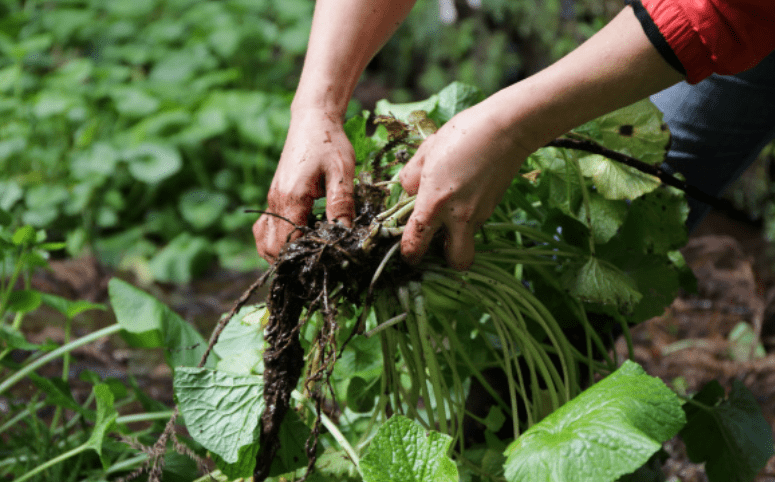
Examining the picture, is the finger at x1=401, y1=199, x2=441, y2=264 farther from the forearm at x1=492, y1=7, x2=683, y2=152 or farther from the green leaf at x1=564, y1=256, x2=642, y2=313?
the green leaf at x1=564, y1=256, x2=642, y2=313

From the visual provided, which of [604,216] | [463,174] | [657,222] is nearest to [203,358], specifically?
[463,174]

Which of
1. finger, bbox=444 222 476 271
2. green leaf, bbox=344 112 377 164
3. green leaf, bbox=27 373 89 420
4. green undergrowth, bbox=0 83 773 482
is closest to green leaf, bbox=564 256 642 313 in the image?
green undergrowth, bbox=0 83 773 482

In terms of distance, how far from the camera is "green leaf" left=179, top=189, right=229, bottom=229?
2.66 m

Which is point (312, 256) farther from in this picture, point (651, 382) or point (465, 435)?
point (465, 435)

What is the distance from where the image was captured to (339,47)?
35.3 inches

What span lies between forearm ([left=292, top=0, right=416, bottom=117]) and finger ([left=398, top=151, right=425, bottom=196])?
6.9 inches

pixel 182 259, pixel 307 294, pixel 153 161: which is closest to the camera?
pixel 307 294

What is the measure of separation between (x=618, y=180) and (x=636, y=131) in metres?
0.09

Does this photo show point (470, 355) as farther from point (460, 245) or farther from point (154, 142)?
point (154, 142)

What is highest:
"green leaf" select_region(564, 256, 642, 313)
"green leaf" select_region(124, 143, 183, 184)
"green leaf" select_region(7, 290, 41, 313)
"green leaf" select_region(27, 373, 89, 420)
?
"green leaf" select_region(564, 256, 642, 313)

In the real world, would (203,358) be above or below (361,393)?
above

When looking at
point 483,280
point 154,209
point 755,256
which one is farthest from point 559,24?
point 483,280

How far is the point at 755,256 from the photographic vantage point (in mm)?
2311

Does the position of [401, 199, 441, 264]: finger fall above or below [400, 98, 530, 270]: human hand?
below
